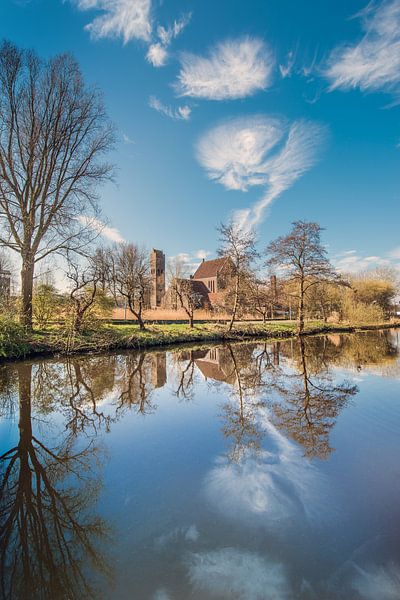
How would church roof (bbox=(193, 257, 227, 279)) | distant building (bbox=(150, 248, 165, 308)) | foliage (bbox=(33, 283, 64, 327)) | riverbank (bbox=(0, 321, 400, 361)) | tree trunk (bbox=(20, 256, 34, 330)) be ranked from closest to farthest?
riverbank (bbox=(0, 321, 400, 361))
tree trunk (bbox=(20, 256, 34, 330))
foliage (bbox=(33, 283, 64, 327))
distant building (bbox=(150, 248, 165, 308))
church roof (bbox=(193, 257, 227, 279))

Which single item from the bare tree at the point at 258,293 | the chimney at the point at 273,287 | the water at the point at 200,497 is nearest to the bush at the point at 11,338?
the water at the point at 200,497

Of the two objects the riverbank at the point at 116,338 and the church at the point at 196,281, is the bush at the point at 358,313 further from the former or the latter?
the church at the point at 196,281

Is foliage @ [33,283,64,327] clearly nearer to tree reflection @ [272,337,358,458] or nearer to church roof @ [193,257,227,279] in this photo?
tree reflection @ [272,337,358,458]

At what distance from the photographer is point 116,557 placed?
2334mm

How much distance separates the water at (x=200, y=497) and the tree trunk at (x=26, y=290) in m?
7.60

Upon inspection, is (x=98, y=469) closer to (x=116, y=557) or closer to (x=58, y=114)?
(x=116, y=557)

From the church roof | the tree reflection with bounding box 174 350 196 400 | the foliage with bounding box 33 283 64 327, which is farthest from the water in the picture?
the church roof

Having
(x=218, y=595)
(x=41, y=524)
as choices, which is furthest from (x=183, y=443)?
(x=218, y=595)

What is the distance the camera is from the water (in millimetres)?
2152

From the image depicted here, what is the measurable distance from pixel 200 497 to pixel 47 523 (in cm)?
141

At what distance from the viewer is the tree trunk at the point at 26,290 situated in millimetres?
13688

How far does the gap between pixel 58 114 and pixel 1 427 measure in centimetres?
1473

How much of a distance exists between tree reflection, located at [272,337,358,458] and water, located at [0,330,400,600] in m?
0.04

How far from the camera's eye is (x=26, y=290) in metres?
14.2
